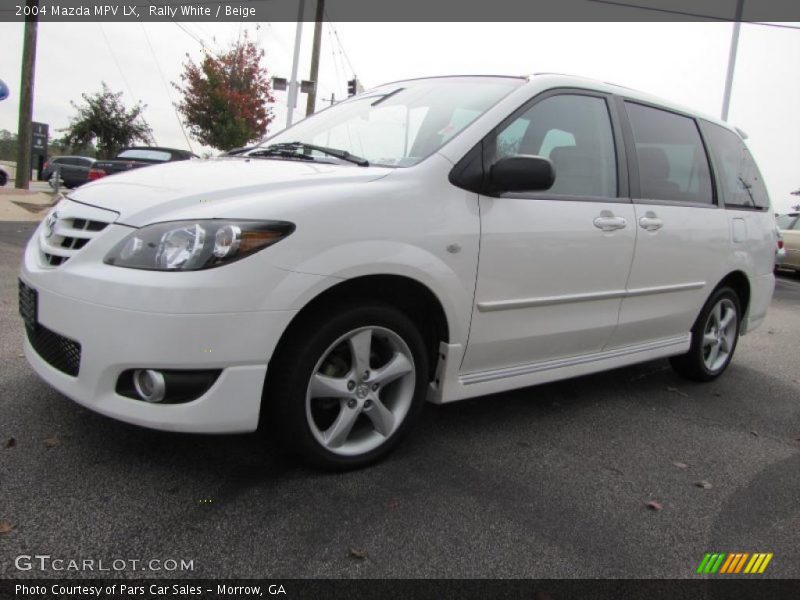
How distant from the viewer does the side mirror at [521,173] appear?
2.63 meters

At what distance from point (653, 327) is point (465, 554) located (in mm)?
2320

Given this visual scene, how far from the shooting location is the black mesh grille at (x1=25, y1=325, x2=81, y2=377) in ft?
7.33

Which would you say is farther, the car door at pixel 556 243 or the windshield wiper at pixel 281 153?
the windshield wiper at pixel 281 153

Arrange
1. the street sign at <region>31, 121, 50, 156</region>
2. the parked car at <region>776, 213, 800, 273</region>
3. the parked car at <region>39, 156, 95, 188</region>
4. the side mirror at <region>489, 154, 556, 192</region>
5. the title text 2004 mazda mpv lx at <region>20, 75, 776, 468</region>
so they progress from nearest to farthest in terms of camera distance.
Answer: the title text 2004 mazda mpv lx at <region>20, 75, 776, 468</region>, the side mirror at <region>489, 154, 556, 192</region>, the parked car at <region>776, 213, 800, 273</region>, the street sign at <region>31, 121, 50, 156</region>, the parked car at <region>39, 156, 95, 188</region>

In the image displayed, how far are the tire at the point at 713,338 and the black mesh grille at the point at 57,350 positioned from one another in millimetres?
3873

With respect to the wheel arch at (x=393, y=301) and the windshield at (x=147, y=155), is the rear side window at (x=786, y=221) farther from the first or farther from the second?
the wheel arch at (x=393, y=301)

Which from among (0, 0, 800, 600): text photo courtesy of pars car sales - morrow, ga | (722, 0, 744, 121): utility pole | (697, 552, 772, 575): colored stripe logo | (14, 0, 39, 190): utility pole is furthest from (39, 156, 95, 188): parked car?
(697, 552, 772, 575): colored stripe logo

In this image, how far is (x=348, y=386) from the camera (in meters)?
2.48

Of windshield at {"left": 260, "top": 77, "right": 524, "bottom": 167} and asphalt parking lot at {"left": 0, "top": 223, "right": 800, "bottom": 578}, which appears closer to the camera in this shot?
asphalt parking lot at {"left": 0, "top": 223, "right": 800, "bottom": 578}

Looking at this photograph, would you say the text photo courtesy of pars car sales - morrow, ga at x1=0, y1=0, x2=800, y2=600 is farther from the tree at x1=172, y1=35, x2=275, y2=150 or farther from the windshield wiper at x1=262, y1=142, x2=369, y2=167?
the tree at x1=172, y1=35, x2=275, y2=150

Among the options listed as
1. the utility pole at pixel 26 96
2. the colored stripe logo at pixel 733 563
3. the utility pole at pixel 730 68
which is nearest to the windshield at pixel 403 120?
the colored stripe logo at pixel 733 563

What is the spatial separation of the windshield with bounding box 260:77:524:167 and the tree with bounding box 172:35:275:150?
20.3m

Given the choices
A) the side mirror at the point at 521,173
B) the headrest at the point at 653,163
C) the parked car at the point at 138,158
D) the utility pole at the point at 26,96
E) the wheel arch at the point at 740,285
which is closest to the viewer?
the side mirror at the point at 521,173

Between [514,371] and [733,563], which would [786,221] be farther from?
[733,563]
